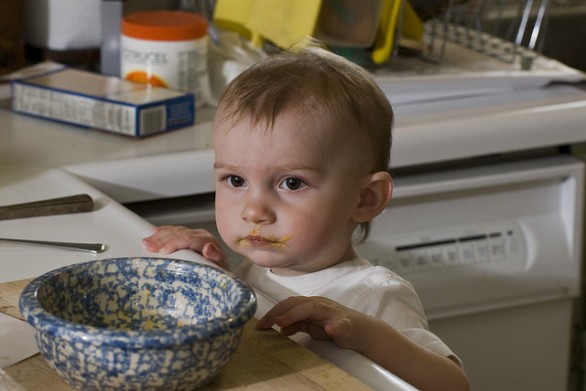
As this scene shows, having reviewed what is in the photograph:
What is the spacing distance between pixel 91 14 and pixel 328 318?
3.03 feet

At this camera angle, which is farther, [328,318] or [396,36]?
[396,36]

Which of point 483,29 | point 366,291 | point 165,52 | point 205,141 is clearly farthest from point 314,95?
point 483,29

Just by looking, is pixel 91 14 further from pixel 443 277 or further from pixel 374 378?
pixel 374 378

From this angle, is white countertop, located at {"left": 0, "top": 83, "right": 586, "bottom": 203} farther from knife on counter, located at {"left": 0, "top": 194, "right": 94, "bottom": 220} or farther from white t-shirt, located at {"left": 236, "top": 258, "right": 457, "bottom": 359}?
white t-shirt, located at {"left": 236, "top": 258, "right": 457, "bottom": 359}

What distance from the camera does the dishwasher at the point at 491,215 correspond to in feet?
4.54

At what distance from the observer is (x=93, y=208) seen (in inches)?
42.3

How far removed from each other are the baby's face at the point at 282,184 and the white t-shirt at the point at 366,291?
0.05 m

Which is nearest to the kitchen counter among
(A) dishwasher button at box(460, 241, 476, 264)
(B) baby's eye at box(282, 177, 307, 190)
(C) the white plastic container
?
(B) baby's eye at box(282, 177, 307, 190)

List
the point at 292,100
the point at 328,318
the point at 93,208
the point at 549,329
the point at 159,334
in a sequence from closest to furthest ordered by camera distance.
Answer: the point at 159,334 → the point at 328,318 → the point at 292,100 → the point at 93,208 → the point at 549,329

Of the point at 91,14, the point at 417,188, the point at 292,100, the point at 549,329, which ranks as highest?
the point at 292,100

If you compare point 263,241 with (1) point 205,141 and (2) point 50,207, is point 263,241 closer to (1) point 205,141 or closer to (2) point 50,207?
(2) point 50,207

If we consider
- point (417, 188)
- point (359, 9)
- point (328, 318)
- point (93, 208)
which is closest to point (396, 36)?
point (359, 9)

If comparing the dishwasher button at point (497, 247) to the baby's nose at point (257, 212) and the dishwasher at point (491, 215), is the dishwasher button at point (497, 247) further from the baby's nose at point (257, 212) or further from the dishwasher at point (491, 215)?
the baby's nose at point (257, 212)

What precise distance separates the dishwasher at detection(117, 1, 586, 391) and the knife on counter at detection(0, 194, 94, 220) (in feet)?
1.36
